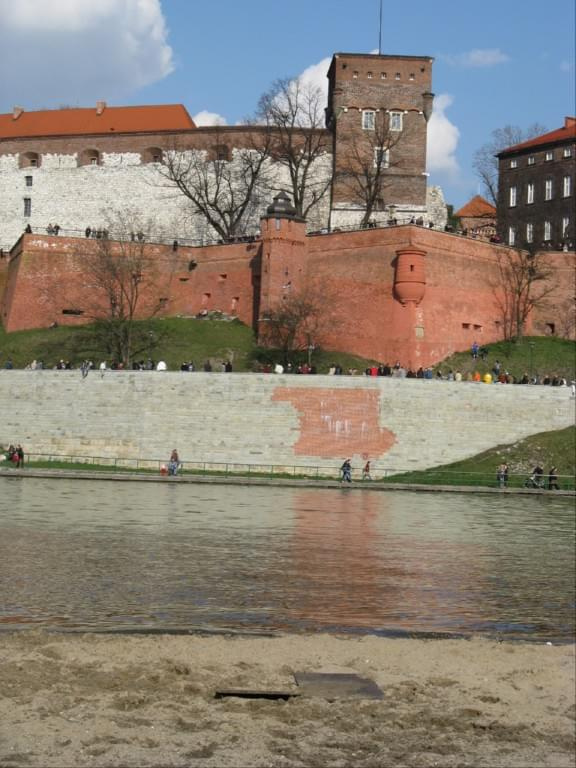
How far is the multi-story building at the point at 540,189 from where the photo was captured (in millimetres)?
59906

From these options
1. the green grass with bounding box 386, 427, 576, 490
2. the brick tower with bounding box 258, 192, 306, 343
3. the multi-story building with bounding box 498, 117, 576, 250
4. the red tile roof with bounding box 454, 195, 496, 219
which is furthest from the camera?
the red tile roof with bounding box 454, 195, 496, 219

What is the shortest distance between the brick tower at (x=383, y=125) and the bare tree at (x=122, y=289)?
30.7ft

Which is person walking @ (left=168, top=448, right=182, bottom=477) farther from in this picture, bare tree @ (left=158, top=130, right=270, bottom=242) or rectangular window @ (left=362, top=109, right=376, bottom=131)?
rectangular window @ (left=362, top=109, right=376, bottom=131)

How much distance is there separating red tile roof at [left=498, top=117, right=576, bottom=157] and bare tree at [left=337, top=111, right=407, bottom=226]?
11.4 metres

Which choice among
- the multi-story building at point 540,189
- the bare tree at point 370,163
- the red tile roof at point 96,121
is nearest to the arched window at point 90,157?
the red tile roof at point 96,121

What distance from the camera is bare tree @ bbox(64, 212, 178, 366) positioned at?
4631 cm

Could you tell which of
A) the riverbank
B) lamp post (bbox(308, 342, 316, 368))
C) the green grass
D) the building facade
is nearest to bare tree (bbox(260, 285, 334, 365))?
lamp post (bbox(308, 342, 316, 368))

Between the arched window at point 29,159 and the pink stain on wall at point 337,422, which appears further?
the arched window at point 29,159

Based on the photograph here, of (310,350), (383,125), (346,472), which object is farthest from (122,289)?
(383,125)

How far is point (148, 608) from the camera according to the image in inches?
537

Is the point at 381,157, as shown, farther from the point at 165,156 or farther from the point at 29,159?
the point at 29,159

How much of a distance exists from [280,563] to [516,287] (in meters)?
31.6

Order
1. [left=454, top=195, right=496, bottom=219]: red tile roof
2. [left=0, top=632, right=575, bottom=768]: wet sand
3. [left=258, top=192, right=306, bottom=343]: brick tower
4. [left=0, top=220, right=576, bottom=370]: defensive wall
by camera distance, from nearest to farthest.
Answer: [left=0, top=632, right=575, bottom=768]: wet sand < [left=0, top=220, right=576, bottom=370]: defensive wall < [left=258, top=192, right=306, bottom=343]: brick tower < [left=454, top=195, right=496, bottom=219]: red tile roof

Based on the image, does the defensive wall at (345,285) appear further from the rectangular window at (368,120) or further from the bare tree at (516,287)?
the rectangular window at (368,120)
